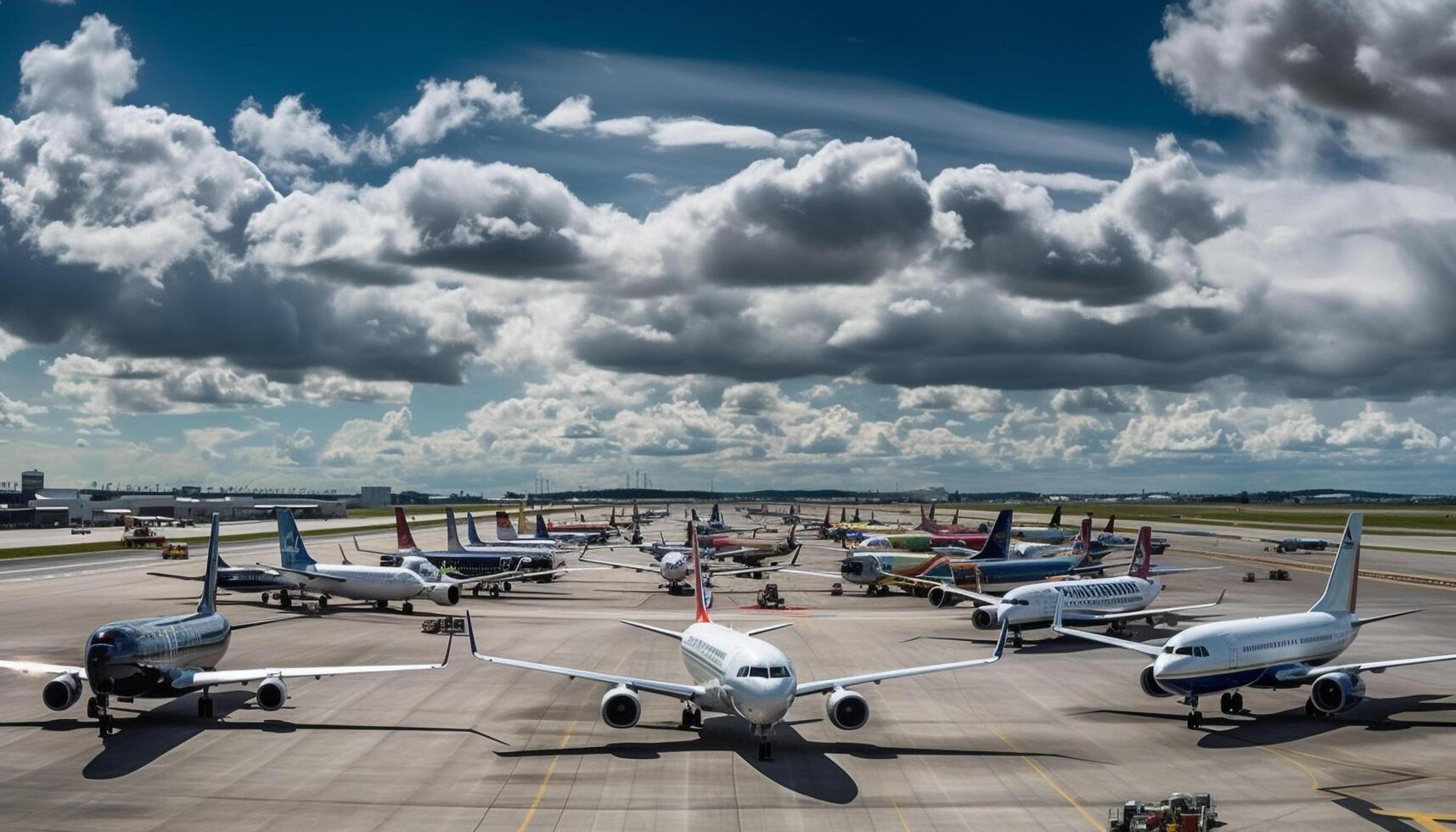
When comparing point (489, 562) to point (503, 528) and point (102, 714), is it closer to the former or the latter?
point (503, 528)

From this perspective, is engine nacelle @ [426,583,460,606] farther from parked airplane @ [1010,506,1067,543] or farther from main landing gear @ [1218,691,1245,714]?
parked airplane @ [1010,506,1067,543]

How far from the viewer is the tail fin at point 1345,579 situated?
49719 mm

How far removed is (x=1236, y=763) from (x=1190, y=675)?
580 cm

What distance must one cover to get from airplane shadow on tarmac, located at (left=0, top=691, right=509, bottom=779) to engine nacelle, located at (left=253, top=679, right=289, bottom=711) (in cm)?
147

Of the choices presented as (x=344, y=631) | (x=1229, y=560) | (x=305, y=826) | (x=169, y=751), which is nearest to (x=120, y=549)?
(x=344, y=631)

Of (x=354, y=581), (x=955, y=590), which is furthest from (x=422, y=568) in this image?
(x=955, y=590)

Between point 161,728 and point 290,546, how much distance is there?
143 feet

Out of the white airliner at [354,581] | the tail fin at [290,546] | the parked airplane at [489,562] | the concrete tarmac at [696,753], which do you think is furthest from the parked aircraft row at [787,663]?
the parked airplane at [489,562]

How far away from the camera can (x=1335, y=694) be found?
42.6 m

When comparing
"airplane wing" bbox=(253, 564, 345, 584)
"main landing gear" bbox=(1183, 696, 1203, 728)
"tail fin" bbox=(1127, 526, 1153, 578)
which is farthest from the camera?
"airplane wing" bbox=(253, 564, 345, 584)

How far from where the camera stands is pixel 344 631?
71500mm

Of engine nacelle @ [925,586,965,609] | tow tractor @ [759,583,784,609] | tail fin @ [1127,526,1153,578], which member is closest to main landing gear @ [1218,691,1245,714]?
tail fin @ [1127,526,1153,578]

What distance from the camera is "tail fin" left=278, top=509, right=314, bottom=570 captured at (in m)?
82.8

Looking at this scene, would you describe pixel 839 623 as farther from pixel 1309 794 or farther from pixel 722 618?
pixel 1309 794
